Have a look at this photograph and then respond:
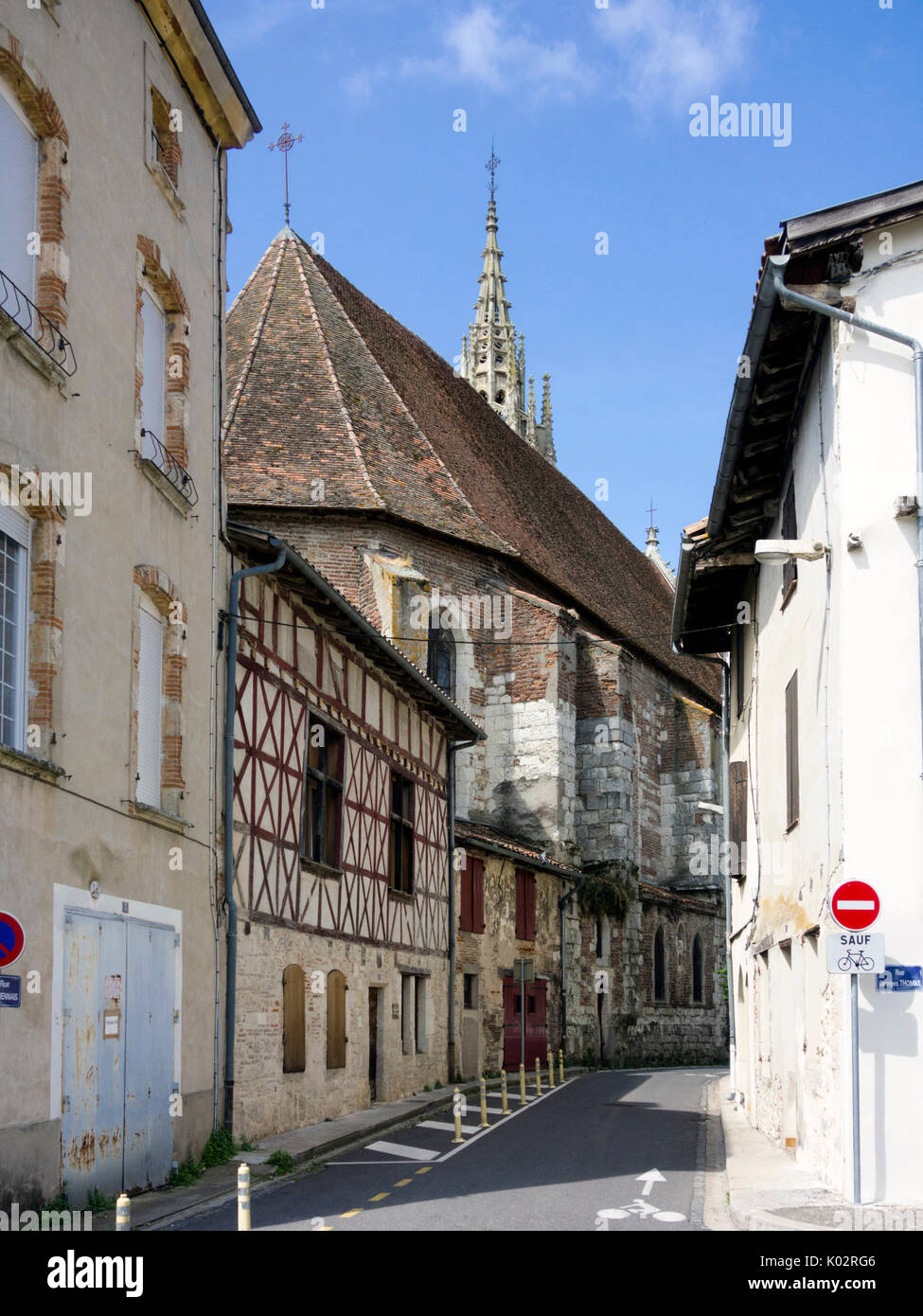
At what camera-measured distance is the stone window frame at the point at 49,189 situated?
1078 cm

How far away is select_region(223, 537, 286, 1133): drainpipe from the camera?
1400 centimetres

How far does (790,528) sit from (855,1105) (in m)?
5.53

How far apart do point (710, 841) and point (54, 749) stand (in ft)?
105

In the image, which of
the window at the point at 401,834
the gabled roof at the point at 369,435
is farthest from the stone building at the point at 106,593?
the gabled roof at the point at 369,435

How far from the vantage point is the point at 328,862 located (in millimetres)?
18031

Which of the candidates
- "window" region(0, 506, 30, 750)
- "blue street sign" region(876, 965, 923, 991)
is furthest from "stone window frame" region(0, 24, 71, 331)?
"blue street sign" region(876, 965, 923, 991)

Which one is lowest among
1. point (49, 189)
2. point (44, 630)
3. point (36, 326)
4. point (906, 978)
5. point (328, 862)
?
point (906, 978)

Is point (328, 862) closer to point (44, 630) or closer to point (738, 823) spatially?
point (738, 823)

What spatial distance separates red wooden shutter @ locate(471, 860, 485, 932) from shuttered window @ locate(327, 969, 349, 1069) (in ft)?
25.3

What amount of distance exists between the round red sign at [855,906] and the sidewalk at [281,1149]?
4.84m

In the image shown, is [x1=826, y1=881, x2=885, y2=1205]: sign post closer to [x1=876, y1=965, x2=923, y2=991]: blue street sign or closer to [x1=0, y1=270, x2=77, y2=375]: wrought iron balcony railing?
[x1=876, y1=965, x2=923, y2=991]: blue street sign

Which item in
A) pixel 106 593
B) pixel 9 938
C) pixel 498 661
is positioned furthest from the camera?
pixel 498 661

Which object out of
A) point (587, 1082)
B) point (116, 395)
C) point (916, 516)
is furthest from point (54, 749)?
point (587, 1082)

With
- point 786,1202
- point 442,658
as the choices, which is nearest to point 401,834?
point 442,658
